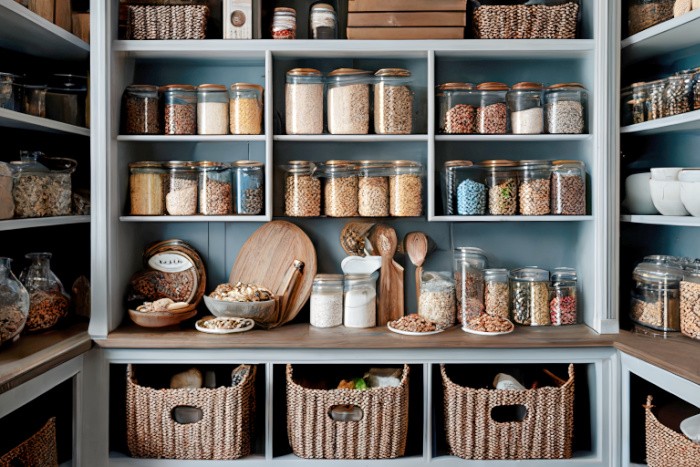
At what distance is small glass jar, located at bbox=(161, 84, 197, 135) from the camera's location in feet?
8.61

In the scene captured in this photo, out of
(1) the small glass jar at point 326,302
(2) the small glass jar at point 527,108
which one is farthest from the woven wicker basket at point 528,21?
(1) the small glass jar at point 326,302

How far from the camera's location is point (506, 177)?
2656 mm

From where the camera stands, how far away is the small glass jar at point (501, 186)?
2641 mm

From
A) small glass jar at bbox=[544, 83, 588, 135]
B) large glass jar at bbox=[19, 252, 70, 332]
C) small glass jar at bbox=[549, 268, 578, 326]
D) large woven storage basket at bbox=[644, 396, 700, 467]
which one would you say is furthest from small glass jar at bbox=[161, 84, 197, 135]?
large woven storage basket at bbox=[644, 396, 700, 467]

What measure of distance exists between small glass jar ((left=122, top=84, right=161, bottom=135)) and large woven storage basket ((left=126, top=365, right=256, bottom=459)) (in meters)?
0.97

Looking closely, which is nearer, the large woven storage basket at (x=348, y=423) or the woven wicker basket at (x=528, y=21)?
the large woven storage basket at (x=348, y=423)

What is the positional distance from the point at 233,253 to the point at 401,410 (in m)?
1.05

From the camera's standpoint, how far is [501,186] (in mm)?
2646

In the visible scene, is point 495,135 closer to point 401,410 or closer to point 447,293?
point 447,293

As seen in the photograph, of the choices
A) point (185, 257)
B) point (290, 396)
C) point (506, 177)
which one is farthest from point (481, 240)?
point (185, 257)

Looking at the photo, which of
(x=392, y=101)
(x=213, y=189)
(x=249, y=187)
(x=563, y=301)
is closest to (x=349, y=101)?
(x=392, y=101)

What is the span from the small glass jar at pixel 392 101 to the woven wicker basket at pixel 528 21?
0.40 metres

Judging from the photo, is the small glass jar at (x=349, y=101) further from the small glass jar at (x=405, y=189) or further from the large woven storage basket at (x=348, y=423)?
the large woven storage basket at (x=348, y=423)

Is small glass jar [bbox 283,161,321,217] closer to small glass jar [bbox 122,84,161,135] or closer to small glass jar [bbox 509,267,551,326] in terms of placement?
small glass jar [bbox 122,84,161,135]
